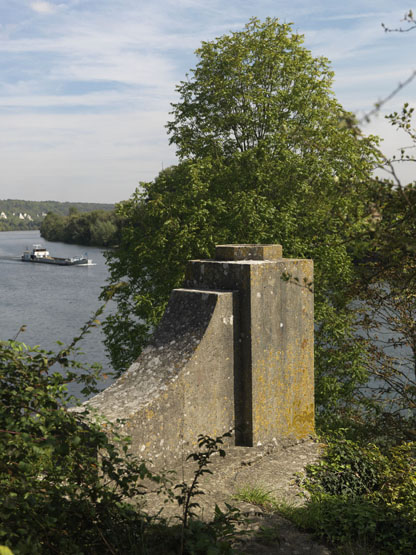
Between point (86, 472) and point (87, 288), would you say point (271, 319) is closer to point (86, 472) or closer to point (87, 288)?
point (86, 472)

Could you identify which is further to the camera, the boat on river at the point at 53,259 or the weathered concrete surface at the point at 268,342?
the boat on river at the point at 53,259

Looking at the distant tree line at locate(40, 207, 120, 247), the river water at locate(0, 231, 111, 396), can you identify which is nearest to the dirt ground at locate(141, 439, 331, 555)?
the river water at locate(0, 231, 111, 396)

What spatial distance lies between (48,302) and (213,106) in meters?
26.8

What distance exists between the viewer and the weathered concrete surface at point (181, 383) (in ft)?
16.1

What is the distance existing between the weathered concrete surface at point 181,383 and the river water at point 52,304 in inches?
394

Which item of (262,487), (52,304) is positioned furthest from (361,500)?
(52,304)

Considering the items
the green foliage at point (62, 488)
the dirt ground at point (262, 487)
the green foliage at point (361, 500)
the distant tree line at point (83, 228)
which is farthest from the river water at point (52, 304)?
the green foliage at point (62, 488)

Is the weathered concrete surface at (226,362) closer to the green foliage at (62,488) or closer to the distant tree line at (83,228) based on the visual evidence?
the green foliage at (62,488)

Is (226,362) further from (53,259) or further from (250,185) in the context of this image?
(53,259)

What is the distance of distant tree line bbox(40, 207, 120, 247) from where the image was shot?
80.9 meters

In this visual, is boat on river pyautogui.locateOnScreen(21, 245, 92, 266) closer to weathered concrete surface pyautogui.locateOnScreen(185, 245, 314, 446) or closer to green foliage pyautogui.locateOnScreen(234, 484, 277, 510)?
weathered concrete surface pyautogui.locateOnScreen(185, 245, 314, 446)

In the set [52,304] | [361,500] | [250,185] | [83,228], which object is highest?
[83,228]

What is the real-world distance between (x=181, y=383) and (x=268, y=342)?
1.06 m

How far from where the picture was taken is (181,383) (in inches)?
201
